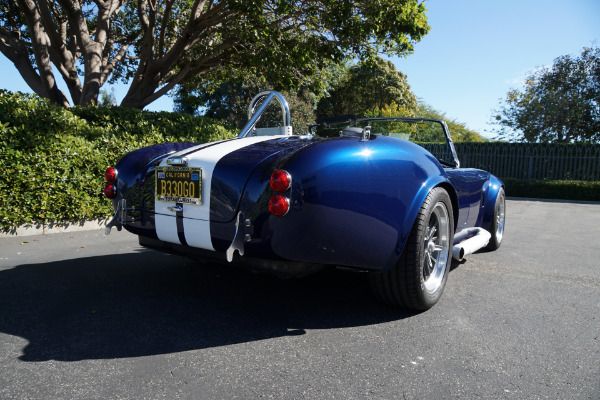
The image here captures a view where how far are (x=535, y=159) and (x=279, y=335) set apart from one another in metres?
18.3

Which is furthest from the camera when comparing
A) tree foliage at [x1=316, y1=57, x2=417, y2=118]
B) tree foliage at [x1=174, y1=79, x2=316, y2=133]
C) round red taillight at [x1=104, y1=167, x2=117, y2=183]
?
tree foliage at [x1=316, y1=57, x2=417, y2=118]

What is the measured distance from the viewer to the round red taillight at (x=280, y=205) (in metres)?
2.20

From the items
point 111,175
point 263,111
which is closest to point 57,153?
point 111,175

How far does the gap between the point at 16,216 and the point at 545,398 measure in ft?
18.2

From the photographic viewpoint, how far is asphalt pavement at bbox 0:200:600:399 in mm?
1903

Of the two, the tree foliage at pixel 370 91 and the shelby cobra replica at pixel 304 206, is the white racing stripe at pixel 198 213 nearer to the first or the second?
the shelby cobra replica at pixel 304 206

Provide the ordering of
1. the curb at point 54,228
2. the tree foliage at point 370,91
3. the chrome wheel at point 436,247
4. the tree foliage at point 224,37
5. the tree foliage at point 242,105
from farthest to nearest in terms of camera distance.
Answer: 1. the tree foliage at point 370,91
2. the tree foliage at point 242,105
3. the tree foliage at point 224,37
4. the curb at point 54,228
5. the chrome wheel at point 436,247

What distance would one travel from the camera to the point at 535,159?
17.8 metres

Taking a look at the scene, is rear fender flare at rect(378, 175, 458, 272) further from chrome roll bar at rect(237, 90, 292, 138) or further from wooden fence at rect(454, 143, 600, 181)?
wooden fence at rect(454, 143, 600, 181)

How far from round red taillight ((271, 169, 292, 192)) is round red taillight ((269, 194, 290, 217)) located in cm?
4

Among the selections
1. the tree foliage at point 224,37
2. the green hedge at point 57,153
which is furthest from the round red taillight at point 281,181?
the tree foliage at point 224,37

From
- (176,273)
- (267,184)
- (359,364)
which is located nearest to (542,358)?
(359,364)

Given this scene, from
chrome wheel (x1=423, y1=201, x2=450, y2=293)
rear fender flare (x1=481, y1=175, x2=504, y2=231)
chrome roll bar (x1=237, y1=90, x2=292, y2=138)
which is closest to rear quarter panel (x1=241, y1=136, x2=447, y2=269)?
chrome wheel (x1=423, y1=201, x2=450, y2=293)

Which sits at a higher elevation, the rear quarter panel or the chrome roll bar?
the chrome roll bar
